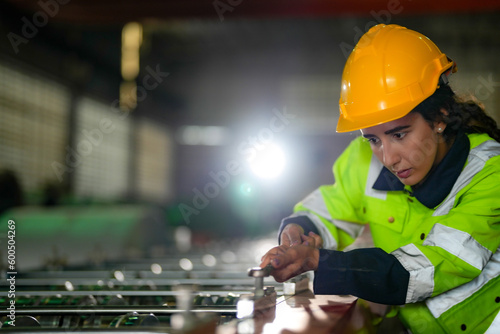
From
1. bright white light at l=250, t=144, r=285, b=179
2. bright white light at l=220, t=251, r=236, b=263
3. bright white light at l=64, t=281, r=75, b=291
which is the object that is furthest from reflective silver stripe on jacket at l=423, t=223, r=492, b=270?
bright white light at l=250, t=144, r=285, b=179

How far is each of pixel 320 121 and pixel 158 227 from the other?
800 centimetres

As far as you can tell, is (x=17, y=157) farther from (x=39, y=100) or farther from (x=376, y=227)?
(x=376, y=227)

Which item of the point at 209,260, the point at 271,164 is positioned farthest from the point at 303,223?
the point at 271,164

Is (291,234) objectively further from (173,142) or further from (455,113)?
(173,142)

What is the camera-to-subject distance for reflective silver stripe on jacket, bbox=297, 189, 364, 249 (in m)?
1.97

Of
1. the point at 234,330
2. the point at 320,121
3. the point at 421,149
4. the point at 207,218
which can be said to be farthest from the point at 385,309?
the point at 320,121

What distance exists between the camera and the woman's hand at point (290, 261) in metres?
1.36

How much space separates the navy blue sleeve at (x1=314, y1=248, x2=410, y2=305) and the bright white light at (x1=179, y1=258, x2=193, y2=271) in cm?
181

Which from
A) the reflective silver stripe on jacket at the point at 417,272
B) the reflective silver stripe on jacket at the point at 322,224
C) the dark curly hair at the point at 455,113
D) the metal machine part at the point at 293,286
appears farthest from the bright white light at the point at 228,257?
the reflective silver stripe on jacket at the point at 417,272

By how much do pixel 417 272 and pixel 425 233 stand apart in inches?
11.7

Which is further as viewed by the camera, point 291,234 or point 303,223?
point 303,223

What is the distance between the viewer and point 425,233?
1655mm

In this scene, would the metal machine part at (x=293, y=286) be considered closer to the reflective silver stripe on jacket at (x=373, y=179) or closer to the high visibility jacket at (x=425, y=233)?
the high visibility jacket at (x=425, y=233)

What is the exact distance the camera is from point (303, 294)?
1829 mm
